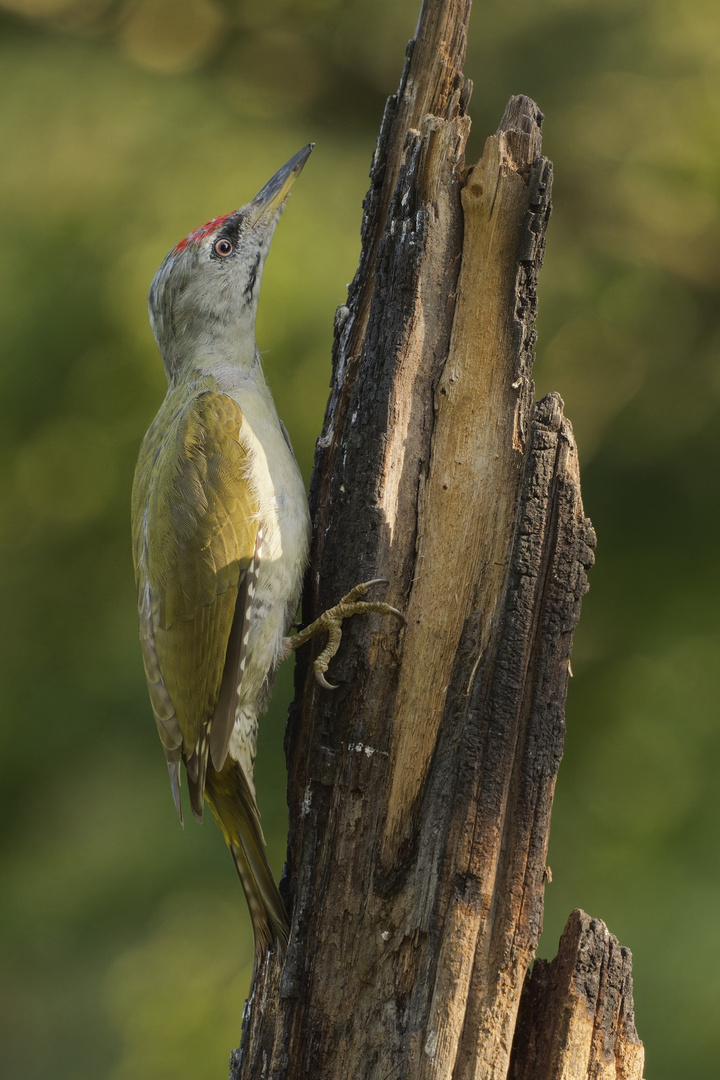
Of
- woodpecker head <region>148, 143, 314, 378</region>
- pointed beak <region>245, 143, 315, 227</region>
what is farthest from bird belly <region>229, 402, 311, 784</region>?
pointed beak <region>245, 143, 315, 227</region>

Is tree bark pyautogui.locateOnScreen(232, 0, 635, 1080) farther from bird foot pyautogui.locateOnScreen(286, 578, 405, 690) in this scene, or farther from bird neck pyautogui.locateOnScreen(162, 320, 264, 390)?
bird neck pyautogui.locateOnScreen(162, 320, 264, 390)

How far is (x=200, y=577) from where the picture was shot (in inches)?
103

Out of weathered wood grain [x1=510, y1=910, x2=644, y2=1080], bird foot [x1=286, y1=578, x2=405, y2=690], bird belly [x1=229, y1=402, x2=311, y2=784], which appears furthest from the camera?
bird belly [x1=229, y1=402, x2=311, y2=784]

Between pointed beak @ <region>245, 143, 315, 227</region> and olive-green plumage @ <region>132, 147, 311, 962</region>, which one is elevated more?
pointed beak @ <region>245, 143, 315, 227</region>

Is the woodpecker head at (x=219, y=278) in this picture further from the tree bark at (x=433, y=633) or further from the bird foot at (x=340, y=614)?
the bird foot at (x=340, y=614)

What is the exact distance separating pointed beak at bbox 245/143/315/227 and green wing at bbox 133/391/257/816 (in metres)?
0.81

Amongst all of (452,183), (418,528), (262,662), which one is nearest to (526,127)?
(452,183)

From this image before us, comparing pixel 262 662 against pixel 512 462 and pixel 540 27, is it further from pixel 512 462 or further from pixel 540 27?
pixel 540 27

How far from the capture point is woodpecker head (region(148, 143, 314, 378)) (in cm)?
313

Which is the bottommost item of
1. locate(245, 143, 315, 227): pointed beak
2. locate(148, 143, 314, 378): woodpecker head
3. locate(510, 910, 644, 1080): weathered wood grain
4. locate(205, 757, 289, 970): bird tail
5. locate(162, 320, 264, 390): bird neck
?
locate(510, 910, 644, 1080): weathered wood grain

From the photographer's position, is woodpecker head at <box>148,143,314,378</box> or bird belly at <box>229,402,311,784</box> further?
woodpecker head at <box>148,143,314,378</box>

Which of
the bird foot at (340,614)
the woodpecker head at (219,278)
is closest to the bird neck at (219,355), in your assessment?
the woodpecker head at (219,278)

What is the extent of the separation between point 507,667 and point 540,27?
3.91m

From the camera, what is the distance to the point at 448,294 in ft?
7.82
